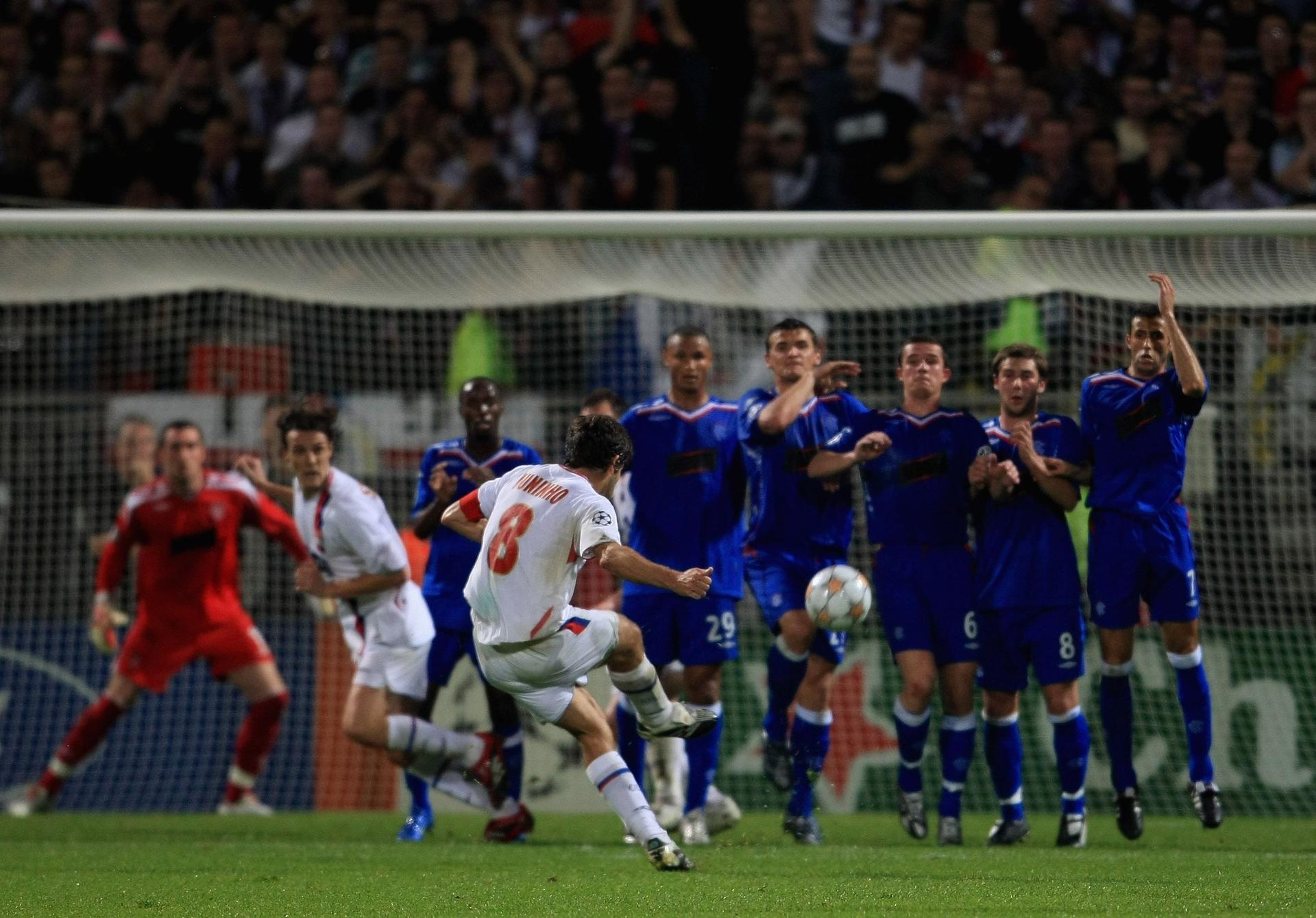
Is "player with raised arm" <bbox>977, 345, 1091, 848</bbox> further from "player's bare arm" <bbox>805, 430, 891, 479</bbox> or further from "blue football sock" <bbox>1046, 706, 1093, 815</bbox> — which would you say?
"player's bare arm" <bbox>805, 430, 891, 479</bbox>

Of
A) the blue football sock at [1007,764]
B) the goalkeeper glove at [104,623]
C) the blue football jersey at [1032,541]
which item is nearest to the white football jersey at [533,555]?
the blue football jersey at [1032,541]

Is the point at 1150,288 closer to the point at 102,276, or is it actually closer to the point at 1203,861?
the point at 1203,861

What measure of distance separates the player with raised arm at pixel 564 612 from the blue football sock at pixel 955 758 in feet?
7.27

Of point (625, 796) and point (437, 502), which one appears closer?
point (625, 796)

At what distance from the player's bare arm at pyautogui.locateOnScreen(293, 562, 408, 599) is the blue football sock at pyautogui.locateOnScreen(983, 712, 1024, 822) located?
10.2 ft

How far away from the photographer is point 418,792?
917 cm

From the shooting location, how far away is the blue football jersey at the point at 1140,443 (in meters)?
8.12

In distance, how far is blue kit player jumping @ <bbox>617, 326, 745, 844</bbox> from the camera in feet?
27.5

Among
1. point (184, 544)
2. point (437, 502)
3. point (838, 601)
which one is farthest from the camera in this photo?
point (184, 544)

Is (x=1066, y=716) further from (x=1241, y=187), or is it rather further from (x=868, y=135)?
(x=868, y=135)

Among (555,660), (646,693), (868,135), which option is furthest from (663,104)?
(555,660)

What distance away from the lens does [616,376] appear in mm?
11539

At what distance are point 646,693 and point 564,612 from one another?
521mm

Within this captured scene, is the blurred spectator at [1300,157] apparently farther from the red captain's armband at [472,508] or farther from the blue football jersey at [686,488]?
the red captain's armband at [472,508]
